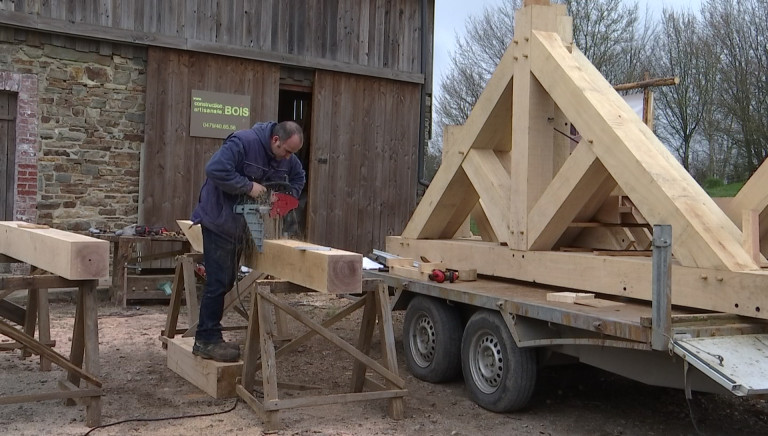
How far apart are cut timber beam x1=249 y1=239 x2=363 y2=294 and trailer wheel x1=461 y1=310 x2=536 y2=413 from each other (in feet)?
3.50

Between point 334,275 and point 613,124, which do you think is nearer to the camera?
point 334,275

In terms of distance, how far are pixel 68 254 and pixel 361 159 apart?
699 centimetres

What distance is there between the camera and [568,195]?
15.2 feet

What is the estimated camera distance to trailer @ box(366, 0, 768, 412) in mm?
3572

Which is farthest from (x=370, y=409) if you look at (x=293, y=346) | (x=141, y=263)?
(x=141, y=263)

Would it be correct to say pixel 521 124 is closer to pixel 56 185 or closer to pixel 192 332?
pixel 192 332

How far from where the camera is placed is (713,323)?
3646 mm

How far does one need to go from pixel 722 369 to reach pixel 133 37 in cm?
825

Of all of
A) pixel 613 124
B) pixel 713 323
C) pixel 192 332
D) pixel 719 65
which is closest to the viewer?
pixel 713 323

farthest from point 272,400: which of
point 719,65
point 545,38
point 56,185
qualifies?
point 719,65

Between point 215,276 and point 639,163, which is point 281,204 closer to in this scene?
point 215,276

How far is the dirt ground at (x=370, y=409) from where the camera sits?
4.37 meters

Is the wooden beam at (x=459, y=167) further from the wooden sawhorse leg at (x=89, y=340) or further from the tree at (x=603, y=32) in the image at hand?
the tree at (x=603, y=32)

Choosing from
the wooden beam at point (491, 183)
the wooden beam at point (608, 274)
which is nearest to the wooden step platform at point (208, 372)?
the wooden beam at point (608, 274)
